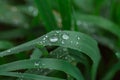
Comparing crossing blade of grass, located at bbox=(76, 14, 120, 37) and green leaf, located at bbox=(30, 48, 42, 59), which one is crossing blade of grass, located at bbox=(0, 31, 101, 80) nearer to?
green leaf, located at bbox=(30, 48, 42, 59)

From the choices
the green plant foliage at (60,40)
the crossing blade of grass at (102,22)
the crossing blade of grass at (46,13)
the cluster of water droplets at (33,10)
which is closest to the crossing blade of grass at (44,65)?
the green plant foliage at (60,40)

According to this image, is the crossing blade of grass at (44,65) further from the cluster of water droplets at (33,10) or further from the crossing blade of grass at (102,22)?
the cluster of water droplets at (33,10)

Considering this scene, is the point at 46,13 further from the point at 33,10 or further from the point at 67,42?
the point at 33,10

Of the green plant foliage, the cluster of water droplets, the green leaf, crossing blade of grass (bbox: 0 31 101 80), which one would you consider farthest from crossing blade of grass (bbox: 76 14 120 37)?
the green leaf

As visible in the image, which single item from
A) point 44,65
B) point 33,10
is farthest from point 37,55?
point 33,10

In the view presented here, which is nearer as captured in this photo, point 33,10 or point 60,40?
point 60,40

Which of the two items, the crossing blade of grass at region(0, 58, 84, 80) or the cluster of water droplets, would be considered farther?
the cluster of water droplets
